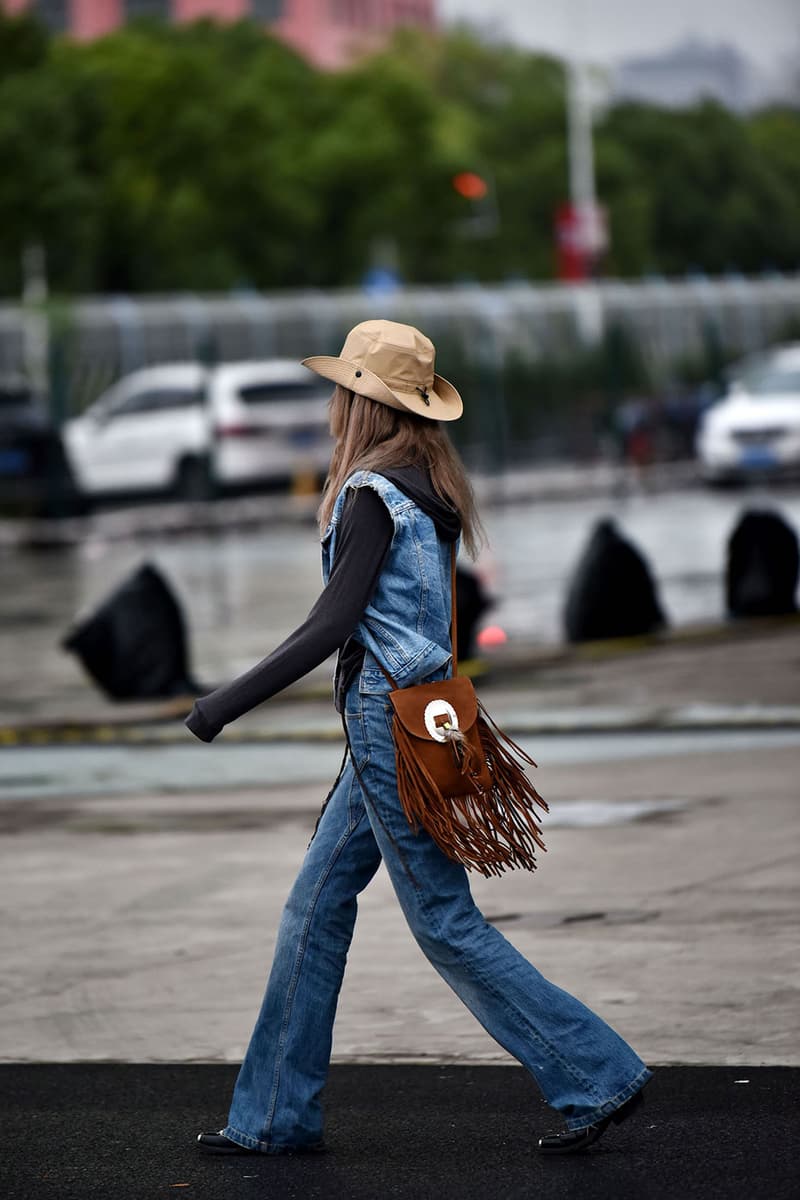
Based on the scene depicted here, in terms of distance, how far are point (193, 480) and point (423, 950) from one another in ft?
80.0

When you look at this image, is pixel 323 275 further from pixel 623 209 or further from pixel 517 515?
pixel 517 515

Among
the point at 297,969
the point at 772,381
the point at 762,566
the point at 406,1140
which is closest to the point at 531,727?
the point at 762,566

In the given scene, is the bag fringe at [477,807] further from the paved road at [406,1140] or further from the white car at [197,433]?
the white car at [197,433]

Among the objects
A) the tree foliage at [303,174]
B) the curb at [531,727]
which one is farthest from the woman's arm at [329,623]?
the tree foliage at [303,174]

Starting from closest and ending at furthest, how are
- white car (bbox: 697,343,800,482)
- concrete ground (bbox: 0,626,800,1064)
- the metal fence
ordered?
concrete ground (bbox: 0,626,800,1064) → white car (bbox: 697,343,800,482) → the metal fence

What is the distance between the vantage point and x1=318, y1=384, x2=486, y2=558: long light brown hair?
482 cm

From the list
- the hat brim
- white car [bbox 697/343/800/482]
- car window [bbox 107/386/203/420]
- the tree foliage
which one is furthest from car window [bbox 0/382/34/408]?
the tree foliage

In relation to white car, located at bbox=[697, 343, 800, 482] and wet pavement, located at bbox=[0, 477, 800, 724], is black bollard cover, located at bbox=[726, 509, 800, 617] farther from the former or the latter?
white car, located at bbox=[697, 343, 800, 482]

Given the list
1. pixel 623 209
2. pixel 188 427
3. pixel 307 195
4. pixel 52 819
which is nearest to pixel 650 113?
pixel 623 209

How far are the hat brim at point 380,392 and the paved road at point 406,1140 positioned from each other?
1.51 meters

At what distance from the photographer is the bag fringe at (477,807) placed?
15.4 ft

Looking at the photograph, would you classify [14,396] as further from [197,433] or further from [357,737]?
[357,737]

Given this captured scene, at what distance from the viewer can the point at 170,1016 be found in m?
6.27

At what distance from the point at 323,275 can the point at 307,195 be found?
106 inches
